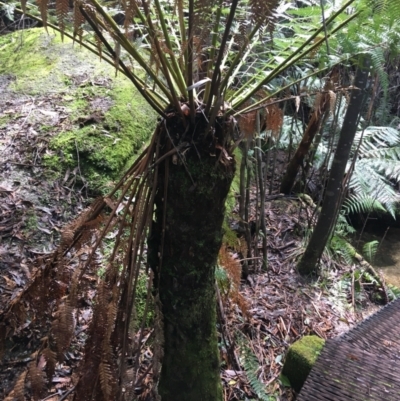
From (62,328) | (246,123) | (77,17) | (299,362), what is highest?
(77,17)

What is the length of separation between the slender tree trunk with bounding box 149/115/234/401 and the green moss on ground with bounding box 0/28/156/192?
1372mm

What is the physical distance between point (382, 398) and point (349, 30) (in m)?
1.26

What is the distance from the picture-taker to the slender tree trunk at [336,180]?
236 centimetres

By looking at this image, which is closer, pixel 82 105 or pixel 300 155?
pixel 82 105

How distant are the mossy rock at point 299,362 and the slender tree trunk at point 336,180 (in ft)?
2.51

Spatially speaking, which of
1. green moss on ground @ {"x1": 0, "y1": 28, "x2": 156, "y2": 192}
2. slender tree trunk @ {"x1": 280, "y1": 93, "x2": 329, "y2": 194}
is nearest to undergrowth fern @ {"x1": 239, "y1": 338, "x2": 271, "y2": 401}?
green moss on ground @ {"x1": 0, "y1": 28, "x2": 156, "y2": 192}

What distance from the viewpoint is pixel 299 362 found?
2.02 meters

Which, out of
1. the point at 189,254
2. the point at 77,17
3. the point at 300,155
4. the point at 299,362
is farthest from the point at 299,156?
the point at 77,17

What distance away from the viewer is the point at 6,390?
161 cm

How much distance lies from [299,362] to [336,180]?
3.66 feet

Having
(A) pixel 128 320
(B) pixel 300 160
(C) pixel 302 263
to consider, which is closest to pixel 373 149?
(B) pixel 300 160

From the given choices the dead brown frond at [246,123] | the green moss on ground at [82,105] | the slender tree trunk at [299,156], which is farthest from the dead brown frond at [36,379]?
the slender tree trunk at [299,156]

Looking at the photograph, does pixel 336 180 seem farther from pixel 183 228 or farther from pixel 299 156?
pixel 183 228

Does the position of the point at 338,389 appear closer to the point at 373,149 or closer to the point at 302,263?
the point at 302,263
